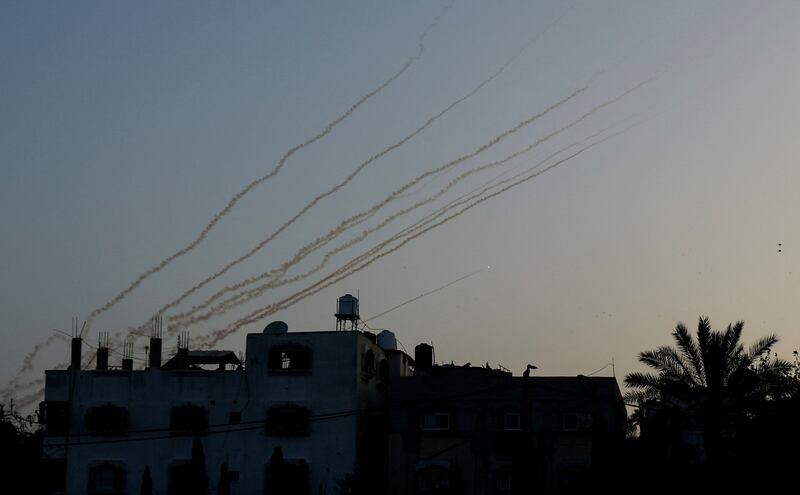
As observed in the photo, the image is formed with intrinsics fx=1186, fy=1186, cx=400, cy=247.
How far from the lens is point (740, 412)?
59.7 metres

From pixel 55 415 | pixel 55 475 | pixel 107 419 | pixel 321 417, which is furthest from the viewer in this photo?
pixel 55 415

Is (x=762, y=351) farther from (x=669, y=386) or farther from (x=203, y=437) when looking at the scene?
(x=203, y=437)

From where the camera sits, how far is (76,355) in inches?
3356

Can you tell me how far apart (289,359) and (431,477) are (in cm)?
1285

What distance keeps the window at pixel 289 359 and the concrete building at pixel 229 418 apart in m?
0.07

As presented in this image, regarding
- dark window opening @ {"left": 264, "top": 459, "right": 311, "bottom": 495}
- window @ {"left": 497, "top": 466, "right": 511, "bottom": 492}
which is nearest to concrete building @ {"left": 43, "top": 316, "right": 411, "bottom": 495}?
dark window opening @ {"left": 264, "top": 459, "right": 311, "bottom": 495}

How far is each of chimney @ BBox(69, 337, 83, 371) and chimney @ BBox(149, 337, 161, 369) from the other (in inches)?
213

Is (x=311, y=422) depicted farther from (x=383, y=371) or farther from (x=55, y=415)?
(x=55, y=415)

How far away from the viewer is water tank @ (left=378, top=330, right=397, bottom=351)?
89938mm

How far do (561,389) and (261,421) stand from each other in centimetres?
2029

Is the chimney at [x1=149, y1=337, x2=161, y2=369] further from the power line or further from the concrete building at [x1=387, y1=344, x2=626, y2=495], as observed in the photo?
the concrete building at [x1=387, y1=344, x2=626, y2=495]

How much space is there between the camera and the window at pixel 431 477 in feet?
250

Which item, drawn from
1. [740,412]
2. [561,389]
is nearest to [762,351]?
[740,412]

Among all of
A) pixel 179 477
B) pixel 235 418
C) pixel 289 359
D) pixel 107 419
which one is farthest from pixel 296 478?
pixel 107 419
